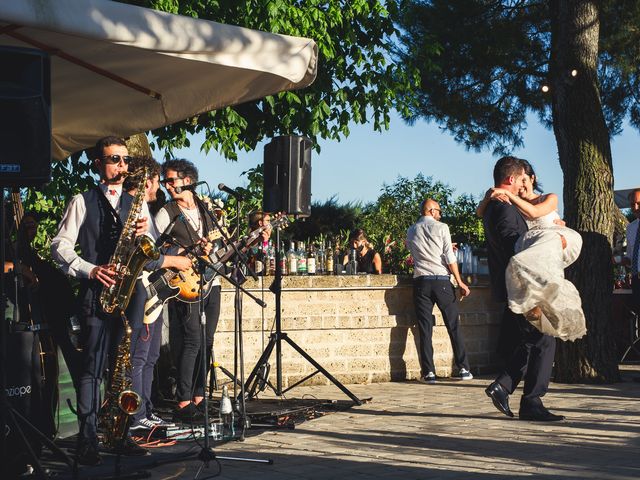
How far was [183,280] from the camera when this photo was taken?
8.23 meters

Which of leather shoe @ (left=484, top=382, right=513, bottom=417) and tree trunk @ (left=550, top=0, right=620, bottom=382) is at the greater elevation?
tree trunk @ (left=550, top=0, right=620, bottom=382)

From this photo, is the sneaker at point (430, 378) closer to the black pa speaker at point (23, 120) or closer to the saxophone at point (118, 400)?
the saxophone at point (118, 400)

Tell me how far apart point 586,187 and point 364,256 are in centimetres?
517

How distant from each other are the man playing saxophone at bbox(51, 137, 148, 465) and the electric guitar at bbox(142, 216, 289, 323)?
1.35 metres

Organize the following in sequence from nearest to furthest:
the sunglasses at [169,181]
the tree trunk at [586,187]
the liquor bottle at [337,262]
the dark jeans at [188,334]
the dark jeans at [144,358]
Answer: the dark jeans at [144,358]
the sunglasses at [169,181]
the dark jeans at [188,334]
the tree trunk at [586,187]
the liquor bottle at [337,262]

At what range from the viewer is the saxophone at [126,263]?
6.13 m

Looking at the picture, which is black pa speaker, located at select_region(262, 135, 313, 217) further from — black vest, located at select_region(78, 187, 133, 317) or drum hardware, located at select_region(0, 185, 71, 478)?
drum hardware, located at select_region(0, 185, 71, 478)

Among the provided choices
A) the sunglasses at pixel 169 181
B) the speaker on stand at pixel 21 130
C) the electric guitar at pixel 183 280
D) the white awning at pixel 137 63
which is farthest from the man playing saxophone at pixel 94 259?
the electric guitar at pixel 183 280

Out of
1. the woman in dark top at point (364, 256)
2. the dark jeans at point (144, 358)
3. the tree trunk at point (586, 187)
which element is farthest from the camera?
the woman in dark top at point (364, 256)

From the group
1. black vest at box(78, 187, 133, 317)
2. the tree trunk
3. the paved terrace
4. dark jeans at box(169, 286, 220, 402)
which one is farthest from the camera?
the tree trunk

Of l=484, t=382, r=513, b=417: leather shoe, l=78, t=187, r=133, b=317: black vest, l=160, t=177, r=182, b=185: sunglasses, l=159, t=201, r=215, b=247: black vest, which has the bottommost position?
l=484, t=382, r=513, b=417: leather shoe

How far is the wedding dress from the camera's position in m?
7.77

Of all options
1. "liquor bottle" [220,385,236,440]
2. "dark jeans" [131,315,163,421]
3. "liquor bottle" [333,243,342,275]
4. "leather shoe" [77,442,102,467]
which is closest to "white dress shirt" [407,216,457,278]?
"liquor bottle" [333,243,342,275]

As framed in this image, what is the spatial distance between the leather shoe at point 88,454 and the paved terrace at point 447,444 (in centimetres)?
15
